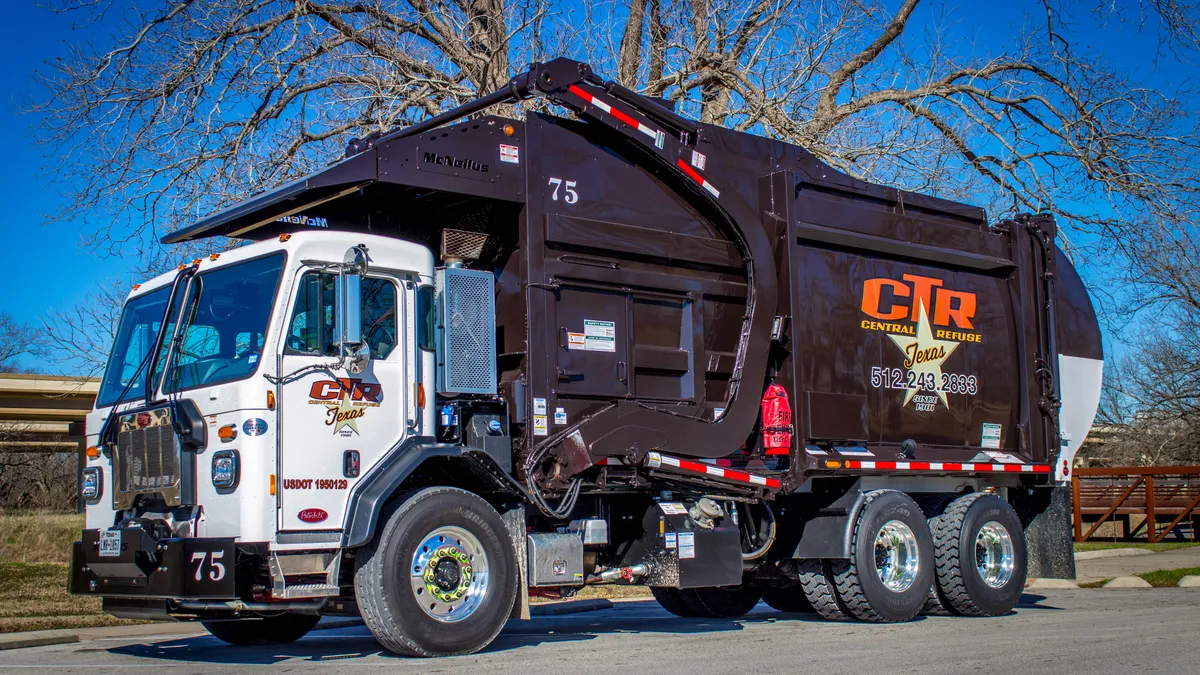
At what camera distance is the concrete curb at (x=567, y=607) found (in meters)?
13.0

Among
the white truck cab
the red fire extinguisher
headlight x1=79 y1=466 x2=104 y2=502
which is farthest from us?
the red fire extinguisher

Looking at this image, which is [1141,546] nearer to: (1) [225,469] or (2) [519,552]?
(2) [519,552]

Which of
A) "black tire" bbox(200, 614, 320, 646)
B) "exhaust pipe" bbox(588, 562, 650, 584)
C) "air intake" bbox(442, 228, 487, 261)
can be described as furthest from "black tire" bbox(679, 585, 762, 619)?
"air intake" bbox(442, 228, 487, 261)

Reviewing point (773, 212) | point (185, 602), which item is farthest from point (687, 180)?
point (185, 602)

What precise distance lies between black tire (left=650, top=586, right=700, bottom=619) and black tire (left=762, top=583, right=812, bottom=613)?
0.79m

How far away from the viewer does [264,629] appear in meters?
9.74

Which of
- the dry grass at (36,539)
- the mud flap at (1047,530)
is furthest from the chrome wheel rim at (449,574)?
the dry grass at (36,539)

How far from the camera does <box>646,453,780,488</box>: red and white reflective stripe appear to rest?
9.33m

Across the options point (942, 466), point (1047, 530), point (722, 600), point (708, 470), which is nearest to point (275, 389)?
point (708, 470)

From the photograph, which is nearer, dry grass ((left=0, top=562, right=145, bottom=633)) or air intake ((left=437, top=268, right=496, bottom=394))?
air intake ((left=437, top=268, right=496, bottom=394))

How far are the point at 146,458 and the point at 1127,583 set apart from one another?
12619 millimetres

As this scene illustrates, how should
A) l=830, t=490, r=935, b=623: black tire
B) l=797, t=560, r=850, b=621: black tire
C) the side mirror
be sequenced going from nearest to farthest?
the side mirror → l=830, t=490, r=935, b=623: black tire → l=797, t=560, r=850, b=621: black tire

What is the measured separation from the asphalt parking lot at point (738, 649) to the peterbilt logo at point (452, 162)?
345 centimetres

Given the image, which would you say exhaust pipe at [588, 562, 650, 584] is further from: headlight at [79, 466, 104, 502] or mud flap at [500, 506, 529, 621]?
headlight at [79, 466, 104, 502]
